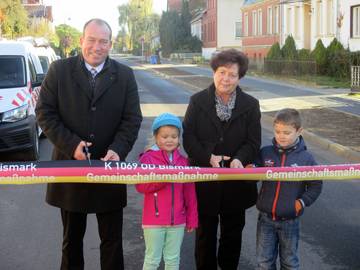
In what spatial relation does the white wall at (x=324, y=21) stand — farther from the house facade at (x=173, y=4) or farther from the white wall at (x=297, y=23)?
the house facade at (x=173, y=4)

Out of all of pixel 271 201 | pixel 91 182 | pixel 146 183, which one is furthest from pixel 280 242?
pixel 91 182

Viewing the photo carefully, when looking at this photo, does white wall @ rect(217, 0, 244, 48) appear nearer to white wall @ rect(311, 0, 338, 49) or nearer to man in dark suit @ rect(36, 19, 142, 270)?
white wall @ rect(311, 0, 338, 49)

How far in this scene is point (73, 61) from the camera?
4.15 meters

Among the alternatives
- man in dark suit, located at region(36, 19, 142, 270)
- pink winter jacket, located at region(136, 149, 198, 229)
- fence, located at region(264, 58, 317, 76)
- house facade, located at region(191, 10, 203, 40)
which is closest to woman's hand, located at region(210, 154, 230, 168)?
pink winter jacket, located at region(136, 149, 198, 229)

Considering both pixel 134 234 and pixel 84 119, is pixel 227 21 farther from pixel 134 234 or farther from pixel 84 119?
pixel 84 119

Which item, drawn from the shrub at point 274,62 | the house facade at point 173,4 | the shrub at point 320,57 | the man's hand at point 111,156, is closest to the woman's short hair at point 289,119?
the man's hand at point 111,156

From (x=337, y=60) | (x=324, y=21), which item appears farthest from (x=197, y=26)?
(x=337, y=60)

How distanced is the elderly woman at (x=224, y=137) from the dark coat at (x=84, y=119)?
51 cm

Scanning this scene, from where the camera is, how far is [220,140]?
4.19 meters

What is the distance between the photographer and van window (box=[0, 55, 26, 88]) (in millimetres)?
10414

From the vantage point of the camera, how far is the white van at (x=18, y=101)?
9430 mm

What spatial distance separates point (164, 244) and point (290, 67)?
29.8m

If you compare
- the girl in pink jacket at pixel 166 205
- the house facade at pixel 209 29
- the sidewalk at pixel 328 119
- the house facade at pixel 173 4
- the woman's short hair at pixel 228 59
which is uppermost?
the house facade at pixel 173 4

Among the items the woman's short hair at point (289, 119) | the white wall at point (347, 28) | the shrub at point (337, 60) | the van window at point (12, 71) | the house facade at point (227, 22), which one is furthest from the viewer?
the house facade at point (227, 22)
